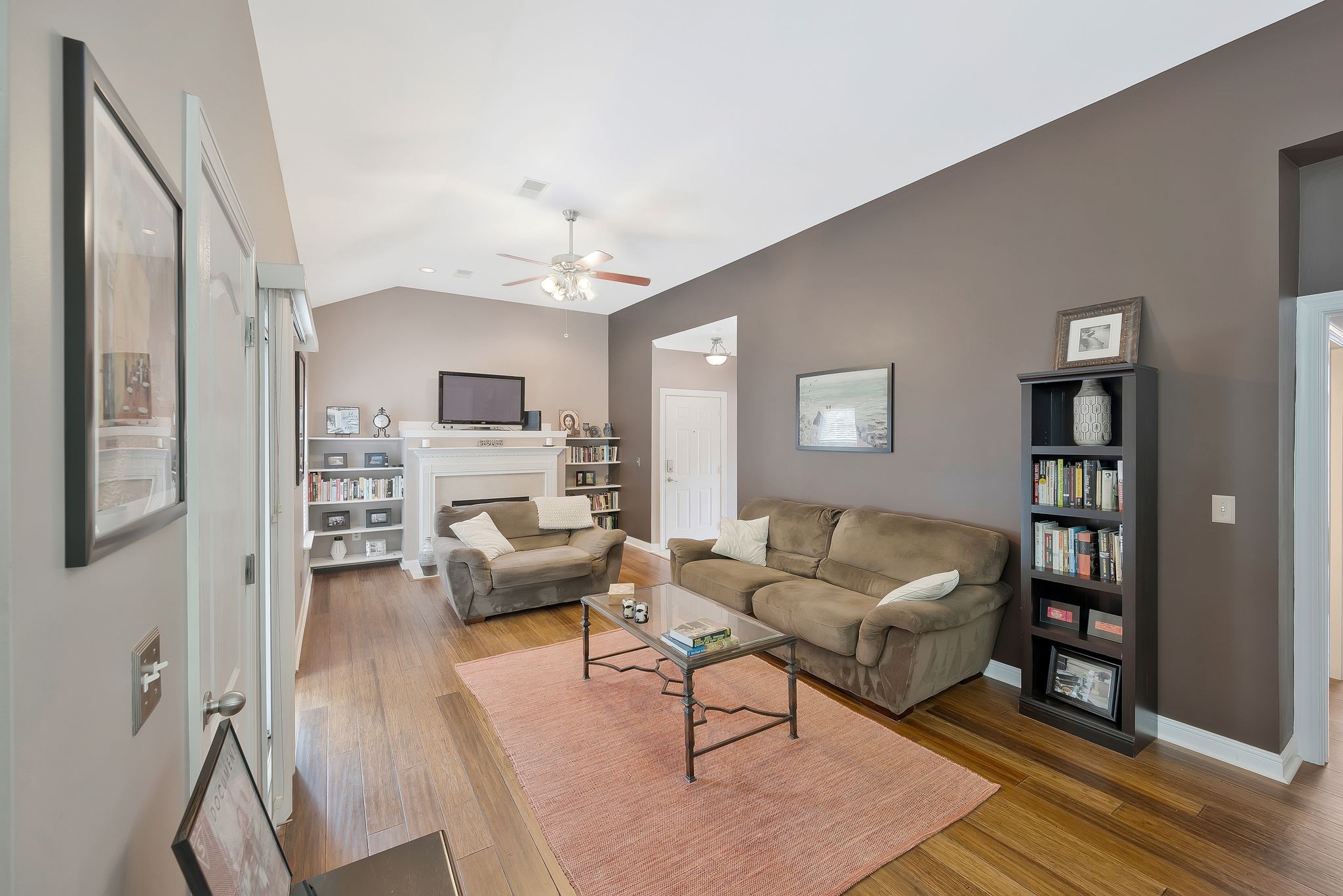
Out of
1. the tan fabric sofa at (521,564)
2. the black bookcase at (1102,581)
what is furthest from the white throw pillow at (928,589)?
the tan fabric sofa at (521,564)

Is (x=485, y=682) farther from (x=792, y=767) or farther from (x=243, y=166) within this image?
(x=243, y=166)

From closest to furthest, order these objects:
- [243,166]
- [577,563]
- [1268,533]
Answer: [243,166], [1268,533], [577,563]

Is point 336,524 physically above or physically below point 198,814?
below

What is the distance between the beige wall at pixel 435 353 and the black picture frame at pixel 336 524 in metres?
0.84

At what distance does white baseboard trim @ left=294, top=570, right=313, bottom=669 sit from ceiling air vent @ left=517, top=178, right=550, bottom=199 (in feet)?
9.74

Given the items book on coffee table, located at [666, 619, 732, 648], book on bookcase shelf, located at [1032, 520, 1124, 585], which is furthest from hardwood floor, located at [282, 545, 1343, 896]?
book on coffee table, located at [666, 619, 732, 648]

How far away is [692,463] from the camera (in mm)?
7152

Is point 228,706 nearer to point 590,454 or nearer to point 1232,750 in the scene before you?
point 1232,750

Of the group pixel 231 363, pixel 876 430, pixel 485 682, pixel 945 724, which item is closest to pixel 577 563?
pixel 485 682

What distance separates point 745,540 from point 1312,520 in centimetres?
288

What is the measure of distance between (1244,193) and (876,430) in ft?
6.70

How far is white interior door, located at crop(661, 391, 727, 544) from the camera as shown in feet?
22.5

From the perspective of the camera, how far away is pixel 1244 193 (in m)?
2.40

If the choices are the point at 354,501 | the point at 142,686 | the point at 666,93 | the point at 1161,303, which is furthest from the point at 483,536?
the point at 1161,303
